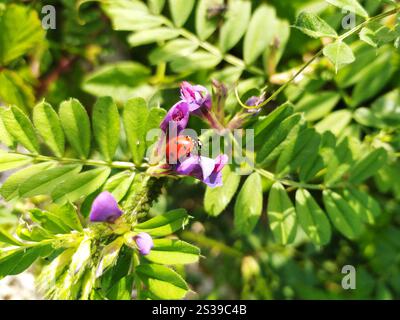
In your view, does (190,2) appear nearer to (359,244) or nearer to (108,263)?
(108,263)

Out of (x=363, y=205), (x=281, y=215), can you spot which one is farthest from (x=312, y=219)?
(x=363, y=205)

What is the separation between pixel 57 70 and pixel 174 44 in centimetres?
81

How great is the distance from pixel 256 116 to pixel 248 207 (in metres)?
0.32

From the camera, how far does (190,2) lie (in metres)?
2.34

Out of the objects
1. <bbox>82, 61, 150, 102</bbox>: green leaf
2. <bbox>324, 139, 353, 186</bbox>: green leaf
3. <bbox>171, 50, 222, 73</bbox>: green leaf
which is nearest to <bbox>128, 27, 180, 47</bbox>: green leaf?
<bbox>171, 50, 222, 73</bbox>: green leaf

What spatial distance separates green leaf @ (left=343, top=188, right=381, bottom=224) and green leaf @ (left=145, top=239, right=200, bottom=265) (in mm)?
664

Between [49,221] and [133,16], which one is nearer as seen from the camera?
[49,221]

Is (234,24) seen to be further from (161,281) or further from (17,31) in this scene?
(161,281)

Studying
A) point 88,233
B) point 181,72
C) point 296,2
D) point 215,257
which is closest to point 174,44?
point 181,72

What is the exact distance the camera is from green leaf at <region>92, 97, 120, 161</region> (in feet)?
6.38

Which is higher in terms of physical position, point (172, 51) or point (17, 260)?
point (172, 51)

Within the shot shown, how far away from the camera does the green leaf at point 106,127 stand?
6.38ft

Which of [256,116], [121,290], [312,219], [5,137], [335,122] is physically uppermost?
[335,122]

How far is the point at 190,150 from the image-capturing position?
5.75ft
